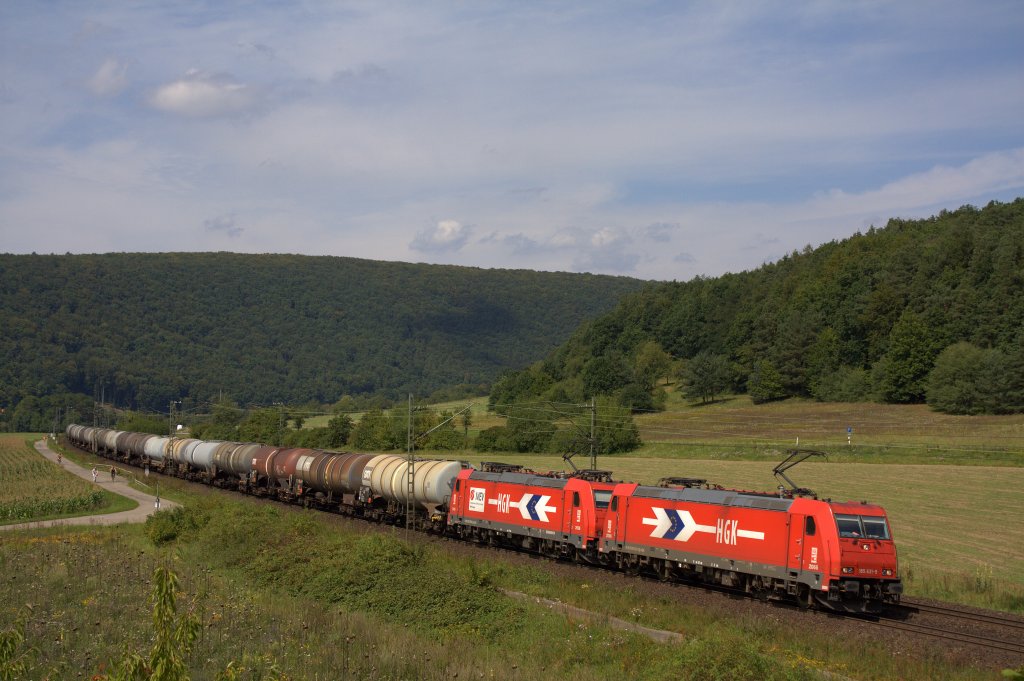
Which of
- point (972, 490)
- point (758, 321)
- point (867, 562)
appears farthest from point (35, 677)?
point (758, 321)

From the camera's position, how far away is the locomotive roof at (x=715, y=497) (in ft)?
90.8

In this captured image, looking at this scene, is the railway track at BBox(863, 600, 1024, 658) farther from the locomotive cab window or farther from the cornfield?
the cornfield

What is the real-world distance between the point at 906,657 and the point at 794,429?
71.3 metres

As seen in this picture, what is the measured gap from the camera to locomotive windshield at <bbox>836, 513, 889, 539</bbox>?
25.6 metres

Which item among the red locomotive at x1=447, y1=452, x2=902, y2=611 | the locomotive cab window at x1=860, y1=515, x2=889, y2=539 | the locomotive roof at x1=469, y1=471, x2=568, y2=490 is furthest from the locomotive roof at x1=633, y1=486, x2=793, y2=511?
the locomotive roof at x1=469, y1=471, x2=568, y2=490

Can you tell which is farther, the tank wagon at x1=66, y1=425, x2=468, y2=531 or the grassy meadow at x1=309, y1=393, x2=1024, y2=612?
the tank wagon at x1=66, y1=425, x2=468, y2=531

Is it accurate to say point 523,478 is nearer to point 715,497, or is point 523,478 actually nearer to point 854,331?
point 715,497

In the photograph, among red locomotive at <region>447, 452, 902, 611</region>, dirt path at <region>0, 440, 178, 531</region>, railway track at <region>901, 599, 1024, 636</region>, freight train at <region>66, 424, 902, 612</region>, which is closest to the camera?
railway track at <region>901, 599, 1024, 636</region>

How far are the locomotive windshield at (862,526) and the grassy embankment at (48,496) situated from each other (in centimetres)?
4721

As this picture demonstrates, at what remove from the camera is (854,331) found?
118 metres

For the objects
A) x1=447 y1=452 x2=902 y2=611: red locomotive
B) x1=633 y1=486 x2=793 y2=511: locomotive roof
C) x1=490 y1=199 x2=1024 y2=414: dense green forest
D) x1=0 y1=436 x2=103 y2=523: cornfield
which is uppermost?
x1=490 y1=199 x2=1024 y2=414: dense green forest

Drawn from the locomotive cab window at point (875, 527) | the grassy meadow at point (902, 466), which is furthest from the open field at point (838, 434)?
the locomotive cab window at point (875, 527)

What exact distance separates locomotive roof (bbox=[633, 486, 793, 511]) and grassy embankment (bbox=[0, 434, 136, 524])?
131 ft

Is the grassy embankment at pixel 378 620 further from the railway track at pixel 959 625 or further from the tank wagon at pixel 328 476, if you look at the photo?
the tank wagon at pixel 328 476
